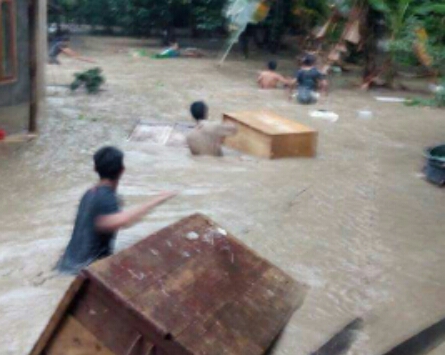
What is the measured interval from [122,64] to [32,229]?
1416cm

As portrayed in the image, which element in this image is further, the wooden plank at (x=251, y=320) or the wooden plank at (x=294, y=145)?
the wooden plank at (x=294, y=145)

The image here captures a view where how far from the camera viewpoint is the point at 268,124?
10.1 m

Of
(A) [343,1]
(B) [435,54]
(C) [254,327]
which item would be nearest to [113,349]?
(C) [254,327]

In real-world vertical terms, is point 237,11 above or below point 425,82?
above

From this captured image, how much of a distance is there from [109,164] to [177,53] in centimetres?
1919

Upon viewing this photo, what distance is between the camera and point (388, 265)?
642 cm

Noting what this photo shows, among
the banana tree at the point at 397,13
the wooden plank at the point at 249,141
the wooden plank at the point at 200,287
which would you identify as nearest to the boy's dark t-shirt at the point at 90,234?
the wooden plank at the point at 200,287

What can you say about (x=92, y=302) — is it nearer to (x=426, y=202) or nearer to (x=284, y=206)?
(x=284, y=206)

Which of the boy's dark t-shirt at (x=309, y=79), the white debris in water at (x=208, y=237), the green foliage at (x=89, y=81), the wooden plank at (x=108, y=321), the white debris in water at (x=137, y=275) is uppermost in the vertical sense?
the white debris in water at (x=137, y=275)

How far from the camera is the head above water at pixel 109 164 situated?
14.4 feet

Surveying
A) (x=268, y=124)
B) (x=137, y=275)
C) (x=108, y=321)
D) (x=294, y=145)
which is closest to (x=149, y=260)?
(x=137, y=275)

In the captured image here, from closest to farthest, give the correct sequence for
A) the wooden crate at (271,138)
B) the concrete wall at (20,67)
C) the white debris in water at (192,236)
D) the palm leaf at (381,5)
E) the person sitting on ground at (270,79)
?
the white debris in water at (192,236) → the wooden crate at (271,138) → the concrete wall at (20,67) → the palm leaf at (381,5) → the person sitting on ground at (270,79)

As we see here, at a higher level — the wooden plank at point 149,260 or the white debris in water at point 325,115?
the wooden plank at point 149,260

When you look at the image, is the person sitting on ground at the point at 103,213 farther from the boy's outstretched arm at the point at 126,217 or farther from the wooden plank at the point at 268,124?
the wooden plank at the point at 268,124
